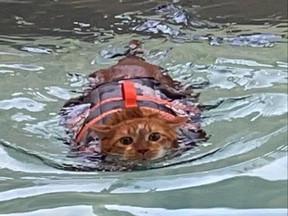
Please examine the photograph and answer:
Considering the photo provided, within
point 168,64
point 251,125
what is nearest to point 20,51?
point 168,64

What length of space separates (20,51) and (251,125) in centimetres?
169

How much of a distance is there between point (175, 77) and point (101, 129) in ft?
3.30

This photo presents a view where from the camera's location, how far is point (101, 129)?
324 cm

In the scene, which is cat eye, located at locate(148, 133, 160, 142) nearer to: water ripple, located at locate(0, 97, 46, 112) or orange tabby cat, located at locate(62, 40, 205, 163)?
orange tabby cat, located at locate(62, 40, 205, 163)

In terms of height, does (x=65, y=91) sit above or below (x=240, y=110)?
above

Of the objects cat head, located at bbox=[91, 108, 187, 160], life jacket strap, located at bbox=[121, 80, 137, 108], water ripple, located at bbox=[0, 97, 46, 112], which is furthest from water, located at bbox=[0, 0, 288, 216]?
life jacket strap, located at bbox=[121, 80, 137, 108]

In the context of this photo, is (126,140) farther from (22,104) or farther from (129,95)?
(22,104)

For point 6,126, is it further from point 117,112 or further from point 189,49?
point 189,49

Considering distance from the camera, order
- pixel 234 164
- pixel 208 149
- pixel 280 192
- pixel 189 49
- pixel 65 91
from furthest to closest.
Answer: pixel 189 49 < pixel 65 91 < pixel 208 149 < pixel 234 164 < pixel 280 192

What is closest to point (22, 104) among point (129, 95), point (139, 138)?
point (129, 95)

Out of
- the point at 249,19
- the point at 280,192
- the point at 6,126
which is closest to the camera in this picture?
the point at 280,192

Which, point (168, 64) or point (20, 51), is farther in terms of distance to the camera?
point (20, 51)

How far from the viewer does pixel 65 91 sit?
4082 millimetres

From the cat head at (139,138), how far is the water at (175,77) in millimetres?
111
